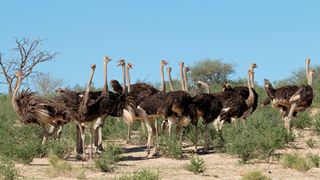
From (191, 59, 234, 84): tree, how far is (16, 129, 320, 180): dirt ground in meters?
22.4

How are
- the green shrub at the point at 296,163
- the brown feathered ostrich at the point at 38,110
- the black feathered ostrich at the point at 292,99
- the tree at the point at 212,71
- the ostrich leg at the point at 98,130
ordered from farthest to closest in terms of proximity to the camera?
the tree at the point at 212,71 → the black feathered ostrich at the point at 292,99 → the brown feathered ostrich at the point at 38,110 → the ostrich leg at the point at 98,130 → the green shrub at the point at 296,163

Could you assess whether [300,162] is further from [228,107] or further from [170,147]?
[228,107]

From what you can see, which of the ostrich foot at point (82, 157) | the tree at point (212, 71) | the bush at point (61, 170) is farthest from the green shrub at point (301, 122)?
the tree at point (212, 71)

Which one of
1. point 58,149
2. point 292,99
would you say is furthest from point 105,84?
point 292,99

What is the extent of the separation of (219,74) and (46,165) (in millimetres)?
25935

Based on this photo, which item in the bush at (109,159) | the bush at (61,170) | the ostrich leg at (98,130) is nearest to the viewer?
the bush at (61,170)

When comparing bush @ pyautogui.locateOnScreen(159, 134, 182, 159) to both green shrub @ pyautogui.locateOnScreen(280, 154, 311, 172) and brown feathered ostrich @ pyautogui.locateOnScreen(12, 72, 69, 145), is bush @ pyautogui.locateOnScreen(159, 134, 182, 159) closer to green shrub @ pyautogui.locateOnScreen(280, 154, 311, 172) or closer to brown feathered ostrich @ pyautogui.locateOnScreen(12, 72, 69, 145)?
brown feathered ostrich @ pyautogui.locateOnScreen(12, 72, 69, 145)

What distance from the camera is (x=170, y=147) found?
528 inches

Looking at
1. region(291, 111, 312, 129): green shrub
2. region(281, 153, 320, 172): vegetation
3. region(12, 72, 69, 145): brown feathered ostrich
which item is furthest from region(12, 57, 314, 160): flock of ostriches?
region(291, 111, 312, 129): green shrub

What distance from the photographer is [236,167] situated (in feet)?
40.2

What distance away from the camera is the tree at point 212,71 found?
37.0 meters

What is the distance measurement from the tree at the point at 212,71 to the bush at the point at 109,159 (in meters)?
24.4

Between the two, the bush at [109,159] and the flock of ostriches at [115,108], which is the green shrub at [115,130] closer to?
the flock of ostriches at [115,108]

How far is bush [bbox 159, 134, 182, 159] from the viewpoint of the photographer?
43.8 ft
